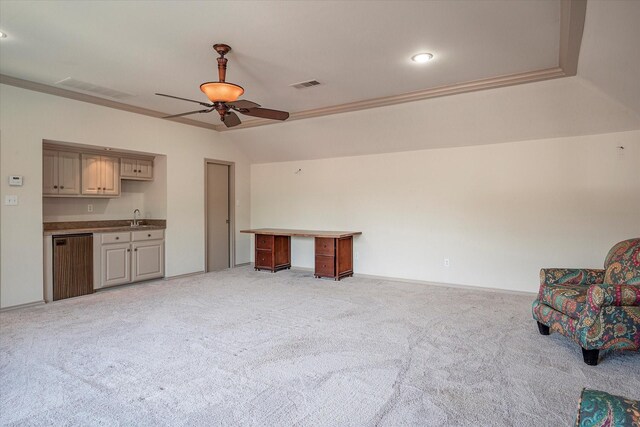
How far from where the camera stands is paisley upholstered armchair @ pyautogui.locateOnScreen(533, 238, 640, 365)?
2.68 meters

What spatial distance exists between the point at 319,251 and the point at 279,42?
357cm

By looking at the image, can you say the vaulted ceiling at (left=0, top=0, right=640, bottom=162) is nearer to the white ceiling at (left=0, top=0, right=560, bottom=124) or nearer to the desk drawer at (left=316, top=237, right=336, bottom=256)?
the white ceiling at (left=0, top=0, right=560, bottom=124)

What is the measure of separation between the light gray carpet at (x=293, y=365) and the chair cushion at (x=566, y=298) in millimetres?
337

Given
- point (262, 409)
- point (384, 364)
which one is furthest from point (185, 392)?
point (384, 364)

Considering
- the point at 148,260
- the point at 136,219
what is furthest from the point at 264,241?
the point at 136,219

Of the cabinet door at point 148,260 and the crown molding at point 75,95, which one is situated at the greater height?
the crown molding at point 75,95

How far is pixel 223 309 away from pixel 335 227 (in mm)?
2869

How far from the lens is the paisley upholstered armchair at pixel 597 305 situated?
268 cm

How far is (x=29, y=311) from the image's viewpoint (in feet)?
13.9

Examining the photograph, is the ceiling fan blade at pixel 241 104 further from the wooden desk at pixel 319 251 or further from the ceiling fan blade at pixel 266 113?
the wooden desk at pixel 319 251

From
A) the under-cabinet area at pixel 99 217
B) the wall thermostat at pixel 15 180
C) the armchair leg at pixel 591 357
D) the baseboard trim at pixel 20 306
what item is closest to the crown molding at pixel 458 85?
the under-cabinet area at pixel 99 217

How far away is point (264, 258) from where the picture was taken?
6.76 meters

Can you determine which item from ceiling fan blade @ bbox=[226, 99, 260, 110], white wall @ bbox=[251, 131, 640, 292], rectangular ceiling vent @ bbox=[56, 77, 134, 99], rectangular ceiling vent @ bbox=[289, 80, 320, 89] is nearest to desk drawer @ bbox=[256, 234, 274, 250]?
white wall @ bbox=[251, 131, 640, 292]

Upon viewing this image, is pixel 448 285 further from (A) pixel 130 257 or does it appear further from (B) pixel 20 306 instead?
(B) pixel 20 306
